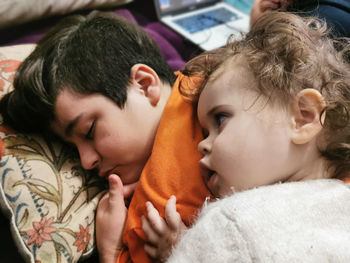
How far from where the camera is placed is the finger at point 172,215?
0.79 m

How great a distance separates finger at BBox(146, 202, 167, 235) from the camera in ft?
2.64

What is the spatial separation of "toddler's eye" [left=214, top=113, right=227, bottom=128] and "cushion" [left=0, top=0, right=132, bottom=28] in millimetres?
987

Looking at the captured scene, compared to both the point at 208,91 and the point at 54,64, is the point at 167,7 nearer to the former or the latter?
the point at 54,64

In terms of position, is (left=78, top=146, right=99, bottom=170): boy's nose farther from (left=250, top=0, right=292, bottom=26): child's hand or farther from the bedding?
(left=250, top=0, right=292, bottom=26): child's hand

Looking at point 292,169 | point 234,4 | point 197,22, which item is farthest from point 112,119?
point 234,4

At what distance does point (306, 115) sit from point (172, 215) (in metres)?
0.35

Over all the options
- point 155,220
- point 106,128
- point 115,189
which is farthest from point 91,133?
point 155,220

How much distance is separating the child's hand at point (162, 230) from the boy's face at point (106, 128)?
172mm

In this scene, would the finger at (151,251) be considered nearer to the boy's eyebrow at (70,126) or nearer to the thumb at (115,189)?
the thumb at (115,189)

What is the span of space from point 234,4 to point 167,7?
46 centimetres

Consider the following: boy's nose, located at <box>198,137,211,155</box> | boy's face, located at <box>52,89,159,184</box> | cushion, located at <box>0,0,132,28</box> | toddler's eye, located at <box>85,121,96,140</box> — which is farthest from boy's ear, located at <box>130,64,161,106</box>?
cushion, located at <box>0,0,132,28</box>

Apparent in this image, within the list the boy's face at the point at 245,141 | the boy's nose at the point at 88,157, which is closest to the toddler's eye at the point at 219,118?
the boy's face at the point at 245,141

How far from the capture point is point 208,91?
785 mm

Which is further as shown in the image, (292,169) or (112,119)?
(112,119)
